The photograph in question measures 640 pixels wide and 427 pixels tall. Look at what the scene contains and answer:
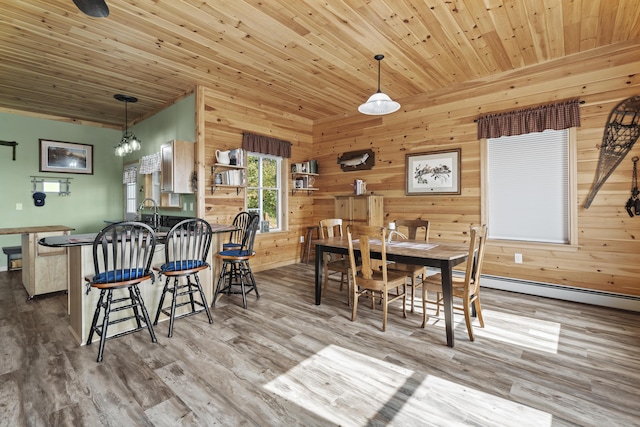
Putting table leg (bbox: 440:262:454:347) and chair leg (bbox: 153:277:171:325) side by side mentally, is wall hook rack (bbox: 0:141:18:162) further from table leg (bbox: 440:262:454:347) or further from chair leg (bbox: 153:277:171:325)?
table leg (bbox: 440:262:454:347)

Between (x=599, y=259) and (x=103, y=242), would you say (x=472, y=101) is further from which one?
(x=103, y=242)

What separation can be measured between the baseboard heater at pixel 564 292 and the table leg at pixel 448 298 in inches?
82.1

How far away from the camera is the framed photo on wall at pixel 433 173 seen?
4.52 metres

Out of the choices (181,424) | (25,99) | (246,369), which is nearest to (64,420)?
(181,424)

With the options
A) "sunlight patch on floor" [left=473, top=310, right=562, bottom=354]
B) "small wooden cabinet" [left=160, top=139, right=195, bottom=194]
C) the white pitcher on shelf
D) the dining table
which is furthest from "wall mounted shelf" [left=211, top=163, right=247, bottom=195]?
"sunlight patch on floor" [left=473, top=310, right=562, bottom=354]

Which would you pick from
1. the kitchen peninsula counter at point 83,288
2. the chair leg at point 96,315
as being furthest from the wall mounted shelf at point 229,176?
the chair leg at point 96,315

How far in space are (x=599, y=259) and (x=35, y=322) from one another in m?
5.98

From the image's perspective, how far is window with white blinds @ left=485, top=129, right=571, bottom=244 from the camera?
3.76 metres

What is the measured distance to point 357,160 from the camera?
18.2 feet

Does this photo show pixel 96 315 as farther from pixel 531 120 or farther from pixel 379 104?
pixel 531 120

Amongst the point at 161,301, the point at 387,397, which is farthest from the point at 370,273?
the point at 161,301

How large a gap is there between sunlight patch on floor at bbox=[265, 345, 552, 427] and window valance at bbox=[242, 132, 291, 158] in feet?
12.2

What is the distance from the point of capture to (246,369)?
2.20m

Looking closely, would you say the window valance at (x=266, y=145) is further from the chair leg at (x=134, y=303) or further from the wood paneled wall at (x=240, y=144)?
the chair leg at (x=134, y=303)
